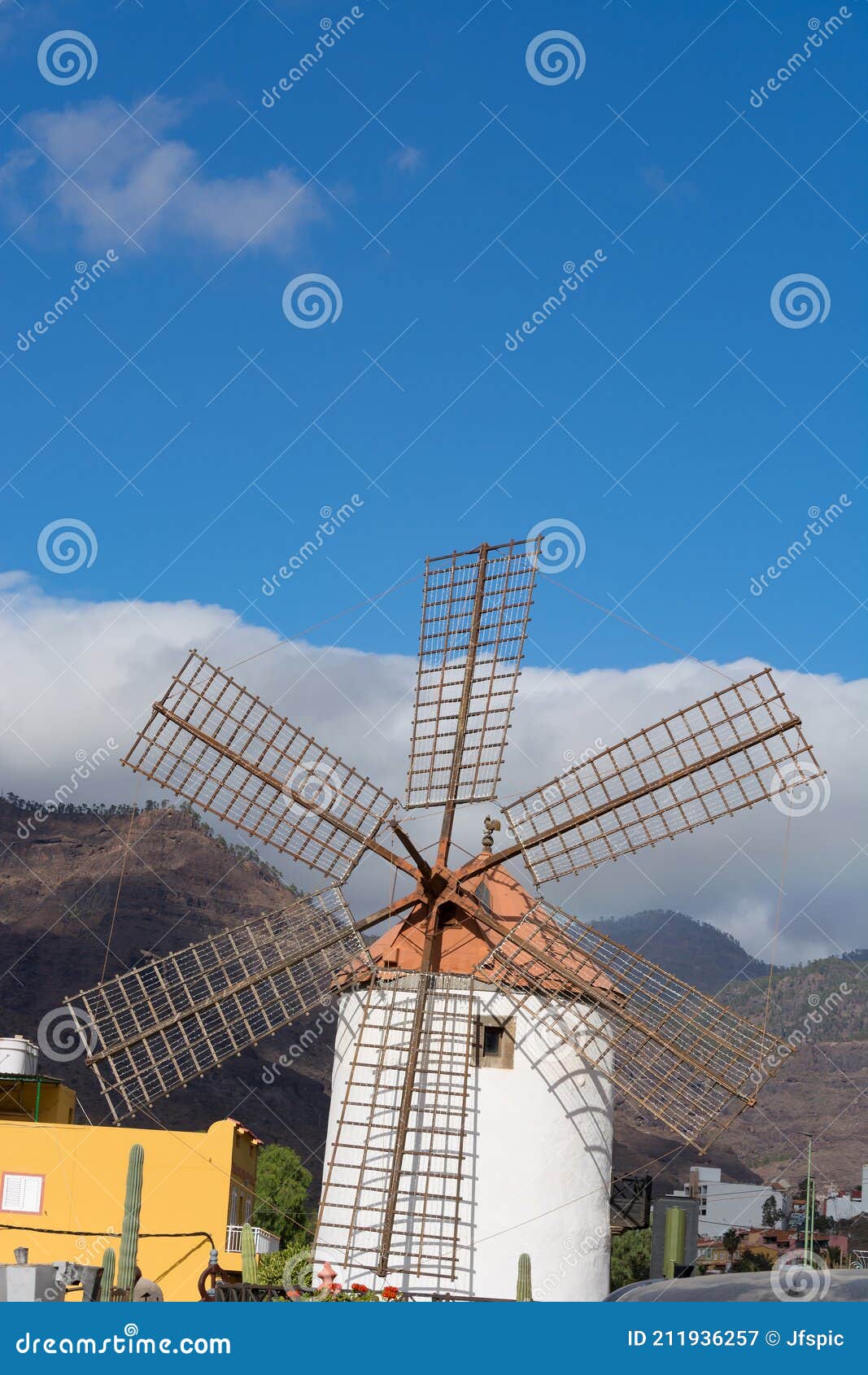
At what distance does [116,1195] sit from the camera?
1917cm

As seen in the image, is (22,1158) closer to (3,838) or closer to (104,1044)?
(104,1044)

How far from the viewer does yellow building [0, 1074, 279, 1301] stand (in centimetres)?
1900

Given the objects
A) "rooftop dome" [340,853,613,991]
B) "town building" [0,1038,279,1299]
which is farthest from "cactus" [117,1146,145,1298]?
"rooftop dome" [340,853,613,991]

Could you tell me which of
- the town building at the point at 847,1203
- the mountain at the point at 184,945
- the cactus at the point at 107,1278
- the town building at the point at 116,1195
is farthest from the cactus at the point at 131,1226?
the town building at the point at 847,1203

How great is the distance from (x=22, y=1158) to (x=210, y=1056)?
2.72 m

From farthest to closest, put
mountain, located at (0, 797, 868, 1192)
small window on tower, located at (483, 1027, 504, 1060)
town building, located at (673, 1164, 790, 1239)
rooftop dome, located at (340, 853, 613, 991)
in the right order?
1. mountain, located at (0, 797, 868, 1192)
2. town building, located at (673, 1164, 790, 1239)
3. rooftop dome, located at (340, 853, 613, 991)
4. small window on tower, located at (483, 1027, 504, 1060)

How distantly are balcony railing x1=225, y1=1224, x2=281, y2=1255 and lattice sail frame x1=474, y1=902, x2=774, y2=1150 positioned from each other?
4.65m

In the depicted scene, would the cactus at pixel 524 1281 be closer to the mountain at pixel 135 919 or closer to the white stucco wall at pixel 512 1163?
the white stucco wall at pixel 512 1163

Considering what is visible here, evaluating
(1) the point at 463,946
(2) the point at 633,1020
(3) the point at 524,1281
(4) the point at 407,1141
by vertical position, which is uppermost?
(1) the point at 463,946

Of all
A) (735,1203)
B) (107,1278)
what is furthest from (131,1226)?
(735,1203)

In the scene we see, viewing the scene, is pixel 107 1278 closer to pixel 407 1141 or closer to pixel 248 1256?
pixel 248 1256

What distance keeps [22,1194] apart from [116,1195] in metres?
1.19

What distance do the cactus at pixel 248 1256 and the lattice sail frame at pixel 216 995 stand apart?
1937mm

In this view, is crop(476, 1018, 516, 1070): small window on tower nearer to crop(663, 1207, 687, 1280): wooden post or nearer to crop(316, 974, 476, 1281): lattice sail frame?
crop(316, 974, 476, 1281): lattice sail frame
